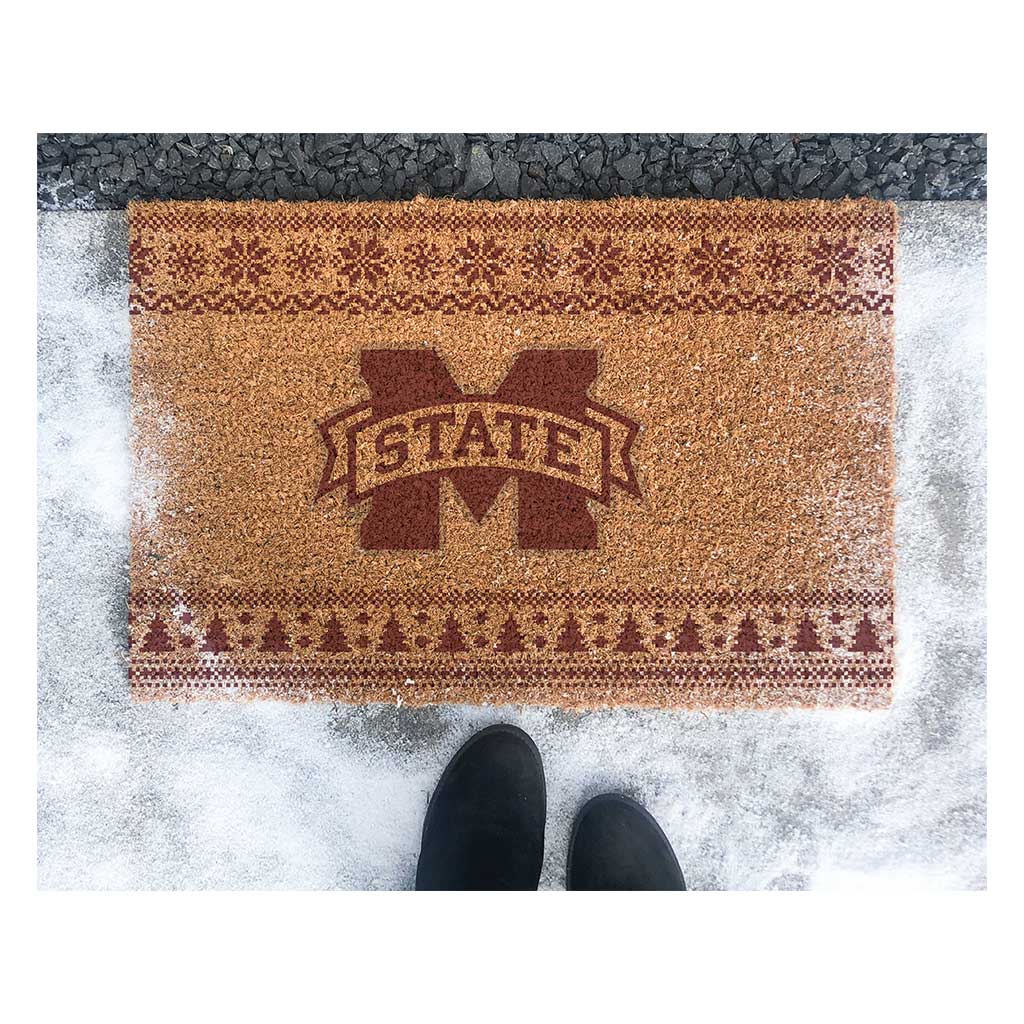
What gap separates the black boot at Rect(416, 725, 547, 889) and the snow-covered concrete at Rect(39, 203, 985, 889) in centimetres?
4

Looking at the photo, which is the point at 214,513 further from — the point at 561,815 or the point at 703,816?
the point at 703,816

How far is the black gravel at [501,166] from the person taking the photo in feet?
3.63

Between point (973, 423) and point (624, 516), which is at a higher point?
point (973, 423)

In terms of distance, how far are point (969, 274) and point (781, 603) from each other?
719 millimetres

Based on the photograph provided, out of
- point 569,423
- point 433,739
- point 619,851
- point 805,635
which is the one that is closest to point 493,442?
point 569,423

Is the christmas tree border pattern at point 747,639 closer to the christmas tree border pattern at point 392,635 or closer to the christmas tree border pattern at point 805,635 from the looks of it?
the christmas tree border pattern at point 805,635

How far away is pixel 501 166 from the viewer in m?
1.12

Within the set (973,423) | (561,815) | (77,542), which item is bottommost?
(561,815)

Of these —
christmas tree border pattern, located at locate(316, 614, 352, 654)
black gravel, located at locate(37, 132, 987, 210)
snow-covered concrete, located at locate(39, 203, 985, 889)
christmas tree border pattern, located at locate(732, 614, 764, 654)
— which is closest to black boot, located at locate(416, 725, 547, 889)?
snow-covered concrete, located at locate(39, 203, 985, 889)

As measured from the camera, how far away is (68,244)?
1.14 m

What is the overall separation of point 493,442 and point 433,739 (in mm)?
585

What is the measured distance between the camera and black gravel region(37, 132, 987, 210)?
111 cm

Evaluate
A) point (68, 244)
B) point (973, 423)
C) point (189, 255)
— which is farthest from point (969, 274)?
point (68, 244)

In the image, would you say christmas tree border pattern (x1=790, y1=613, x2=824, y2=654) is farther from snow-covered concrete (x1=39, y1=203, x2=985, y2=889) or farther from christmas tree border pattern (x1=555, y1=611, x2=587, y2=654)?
christmas tree border pattern (x1=555, y1=611, x2=587, y2=654)
